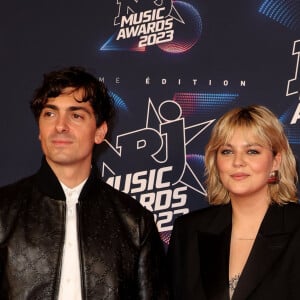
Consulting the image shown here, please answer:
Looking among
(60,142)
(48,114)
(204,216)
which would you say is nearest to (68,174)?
(60,142)

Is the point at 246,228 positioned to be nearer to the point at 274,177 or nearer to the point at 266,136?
the point at 274,177

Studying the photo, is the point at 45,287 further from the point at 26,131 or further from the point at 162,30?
the point at 162,30

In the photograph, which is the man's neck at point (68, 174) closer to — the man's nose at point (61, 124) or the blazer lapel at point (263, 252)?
the man's nose at point (61, 124)

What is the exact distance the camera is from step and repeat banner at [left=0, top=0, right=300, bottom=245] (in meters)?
3.06

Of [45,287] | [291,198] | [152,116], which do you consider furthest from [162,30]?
[45,287]

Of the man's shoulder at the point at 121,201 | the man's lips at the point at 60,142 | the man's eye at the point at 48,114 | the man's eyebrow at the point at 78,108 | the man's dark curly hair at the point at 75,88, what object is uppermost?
the man's dark curly hair at the point at 75,88

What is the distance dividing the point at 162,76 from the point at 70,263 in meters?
1.07

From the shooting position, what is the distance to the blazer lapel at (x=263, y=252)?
2504mm

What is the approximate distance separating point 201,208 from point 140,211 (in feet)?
A: 1.74

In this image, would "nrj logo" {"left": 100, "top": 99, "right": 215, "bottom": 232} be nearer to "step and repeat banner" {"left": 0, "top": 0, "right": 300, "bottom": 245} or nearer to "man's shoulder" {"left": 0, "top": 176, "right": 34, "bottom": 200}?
"step and repeat banner" {"left": 0, "top": 0, "right": 300, "bottom": 245}

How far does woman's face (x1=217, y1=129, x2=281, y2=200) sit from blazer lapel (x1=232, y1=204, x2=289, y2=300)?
0.45 ft

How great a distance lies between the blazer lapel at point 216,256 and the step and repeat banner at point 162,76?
0.38 m

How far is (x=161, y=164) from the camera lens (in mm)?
3096

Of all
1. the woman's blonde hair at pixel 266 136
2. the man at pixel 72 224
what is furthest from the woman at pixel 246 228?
the man at pixel 72 224
